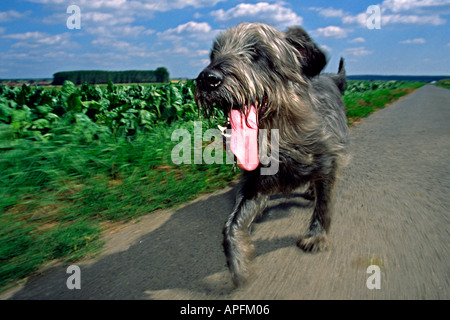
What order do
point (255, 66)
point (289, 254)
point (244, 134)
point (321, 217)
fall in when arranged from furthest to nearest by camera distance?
point (321, 217) < point (289, 254) < point (255, 66) < point (244, 134)

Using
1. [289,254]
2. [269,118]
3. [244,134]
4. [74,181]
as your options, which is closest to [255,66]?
[269,118]

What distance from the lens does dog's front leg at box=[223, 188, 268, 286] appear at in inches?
91.2

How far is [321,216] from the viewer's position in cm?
299

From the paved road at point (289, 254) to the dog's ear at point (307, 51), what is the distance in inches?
61.7

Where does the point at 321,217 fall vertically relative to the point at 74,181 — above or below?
below

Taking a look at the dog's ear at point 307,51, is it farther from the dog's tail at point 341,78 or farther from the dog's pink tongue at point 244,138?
the dog's tail at point 341,78

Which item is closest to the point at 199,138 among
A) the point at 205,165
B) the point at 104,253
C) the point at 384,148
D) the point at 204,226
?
the point at 205,165

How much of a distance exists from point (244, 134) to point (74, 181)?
104 inches

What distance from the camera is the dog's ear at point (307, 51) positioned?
2830 mm

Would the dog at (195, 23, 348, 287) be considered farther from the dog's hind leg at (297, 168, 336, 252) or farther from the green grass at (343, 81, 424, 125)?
the green grass at (343, 81, 424, 125)

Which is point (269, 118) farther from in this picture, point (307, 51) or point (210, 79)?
point (307, 51)

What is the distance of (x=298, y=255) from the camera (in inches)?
108

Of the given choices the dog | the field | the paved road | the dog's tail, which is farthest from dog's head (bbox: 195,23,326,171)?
the dog's tail
